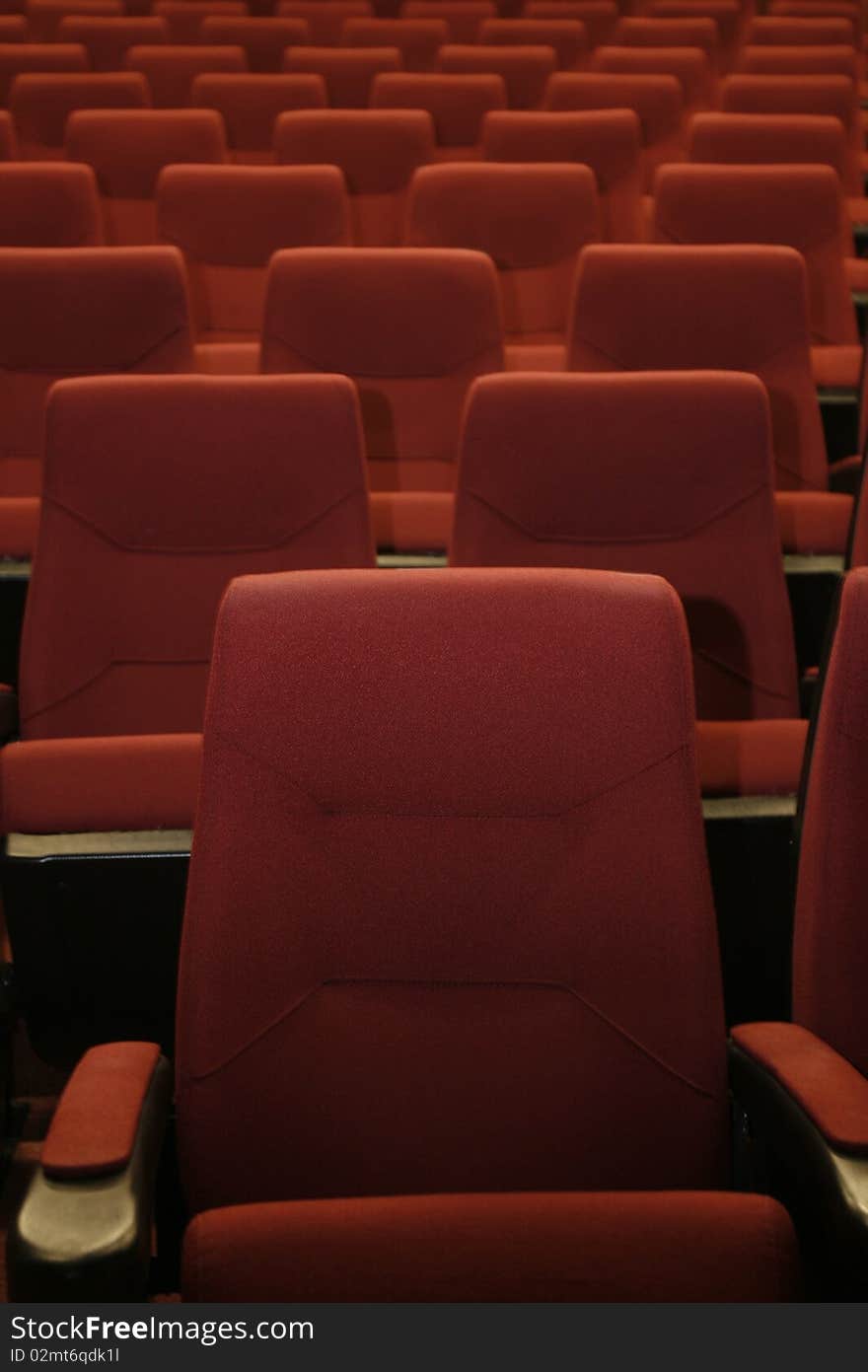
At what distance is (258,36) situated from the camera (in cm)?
255

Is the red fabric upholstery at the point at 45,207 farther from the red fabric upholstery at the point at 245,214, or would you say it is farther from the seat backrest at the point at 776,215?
the seat backrest at the point at 776,215

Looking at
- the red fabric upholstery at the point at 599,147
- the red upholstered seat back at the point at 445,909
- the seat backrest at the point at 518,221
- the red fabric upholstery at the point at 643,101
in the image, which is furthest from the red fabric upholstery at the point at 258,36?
the red upholstered seat back at the point at 445,909

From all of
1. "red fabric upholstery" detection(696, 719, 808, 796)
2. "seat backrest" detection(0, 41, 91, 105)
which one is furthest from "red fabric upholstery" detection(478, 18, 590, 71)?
"red fabric upholstery" detection(696, 719, 808, 796)

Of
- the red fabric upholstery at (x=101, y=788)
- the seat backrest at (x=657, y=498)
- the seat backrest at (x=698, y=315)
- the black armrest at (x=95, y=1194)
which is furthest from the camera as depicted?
the seat backrest at (x=698, y=315)

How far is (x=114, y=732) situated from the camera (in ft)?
2.94

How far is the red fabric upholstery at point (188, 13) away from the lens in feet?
8.78

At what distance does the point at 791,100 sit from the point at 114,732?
63.8 inches

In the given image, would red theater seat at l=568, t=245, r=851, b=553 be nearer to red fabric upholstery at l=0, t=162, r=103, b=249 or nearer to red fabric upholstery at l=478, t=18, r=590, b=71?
red fabric upholstery at l=0, t=162, r=103, b=249

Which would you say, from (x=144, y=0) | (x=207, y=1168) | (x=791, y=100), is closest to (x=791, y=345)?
(x=207, y=1168)

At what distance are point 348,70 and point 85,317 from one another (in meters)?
1.27

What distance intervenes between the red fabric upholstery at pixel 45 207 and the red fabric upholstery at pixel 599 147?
0.54m

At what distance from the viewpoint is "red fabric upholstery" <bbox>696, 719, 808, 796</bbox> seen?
73cm

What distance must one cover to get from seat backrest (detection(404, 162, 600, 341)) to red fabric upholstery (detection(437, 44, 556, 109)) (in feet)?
2.72

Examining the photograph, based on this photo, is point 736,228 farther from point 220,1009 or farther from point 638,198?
point 220,1009
